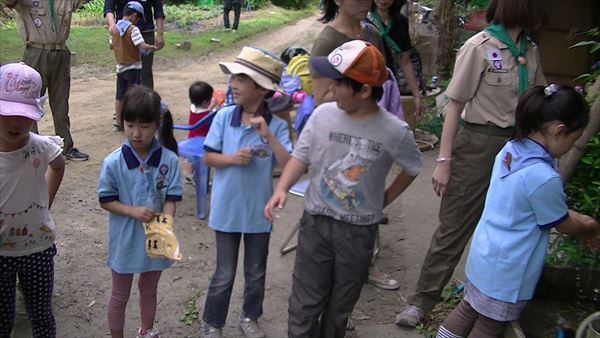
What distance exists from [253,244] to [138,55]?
177 inches

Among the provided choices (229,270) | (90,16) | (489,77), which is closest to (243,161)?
(229,270)

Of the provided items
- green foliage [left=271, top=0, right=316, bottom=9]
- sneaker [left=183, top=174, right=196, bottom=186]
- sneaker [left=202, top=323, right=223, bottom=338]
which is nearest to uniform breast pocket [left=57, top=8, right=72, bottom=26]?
sneaker [left=183, top=174, right=196, bottom=186]

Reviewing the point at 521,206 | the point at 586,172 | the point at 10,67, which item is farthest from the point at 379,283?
the point at 10,67

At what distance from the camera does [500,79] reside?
129 inches

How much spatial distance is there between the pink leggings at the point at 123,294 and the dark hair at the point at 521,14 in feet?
7.28

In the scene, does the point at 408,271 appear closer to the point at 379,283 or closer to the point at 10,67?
the point at 379,283

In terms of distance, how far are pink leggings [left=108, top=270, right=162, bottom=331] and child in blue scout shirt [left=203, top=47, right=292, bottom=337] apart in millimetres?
329

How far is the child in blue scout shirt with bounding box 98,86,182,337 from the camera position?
2.97 metres

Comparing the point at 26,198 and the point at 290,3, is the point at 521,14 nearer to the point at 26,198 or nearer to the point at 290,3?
the point at 26,198

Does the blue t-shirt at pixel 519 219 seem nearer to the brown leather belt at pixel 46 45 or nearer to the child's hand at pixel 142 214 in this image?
the child's hand at pixel 142 214

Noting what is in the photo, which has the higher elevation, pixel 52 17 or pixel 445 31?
pixel 52 17

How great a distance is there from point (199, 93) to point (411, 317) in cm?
290

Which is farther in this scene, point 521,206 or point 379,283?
point 379,283

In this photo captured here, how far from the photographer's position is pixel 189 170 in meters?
5.90
